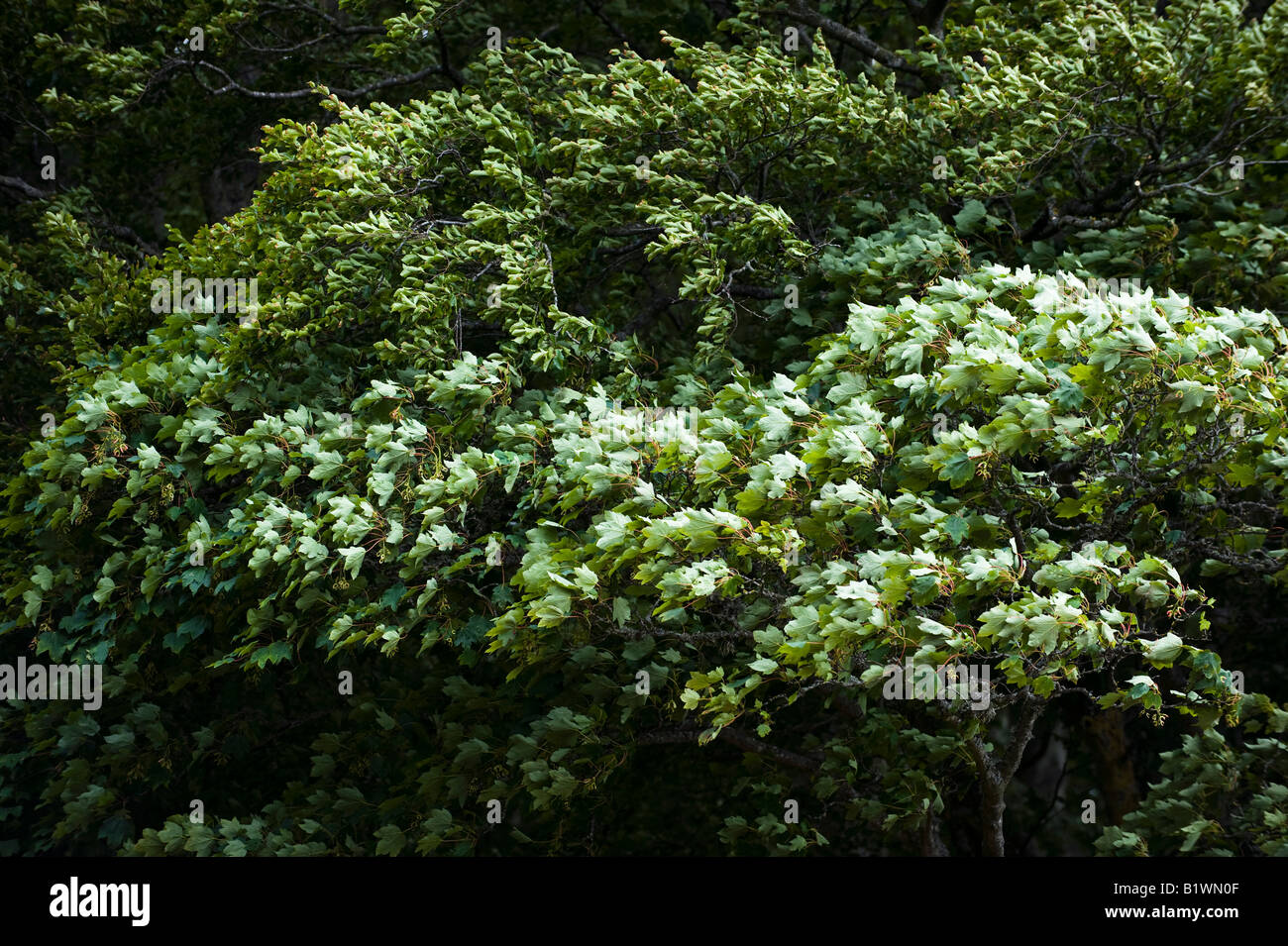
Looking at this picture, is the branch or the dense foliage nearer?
the dense foliage

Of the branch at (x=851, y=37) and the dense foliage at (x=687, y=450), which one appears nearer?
the dense foliage at (x=687, y=450)

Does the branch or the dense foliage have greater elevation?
the branch

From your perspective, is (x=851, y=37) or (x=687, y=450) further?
(x=851, y=37)

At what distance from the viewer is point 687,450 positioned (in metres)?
5.66

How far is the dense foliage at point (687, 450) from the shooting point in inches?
200

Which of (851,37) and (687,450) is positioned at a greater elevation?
(851,37)

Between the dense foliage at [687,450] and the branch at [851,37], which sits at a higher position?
the branch at [851,37]

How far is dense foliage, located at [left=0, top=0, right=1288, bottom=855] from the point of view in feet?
16.7
